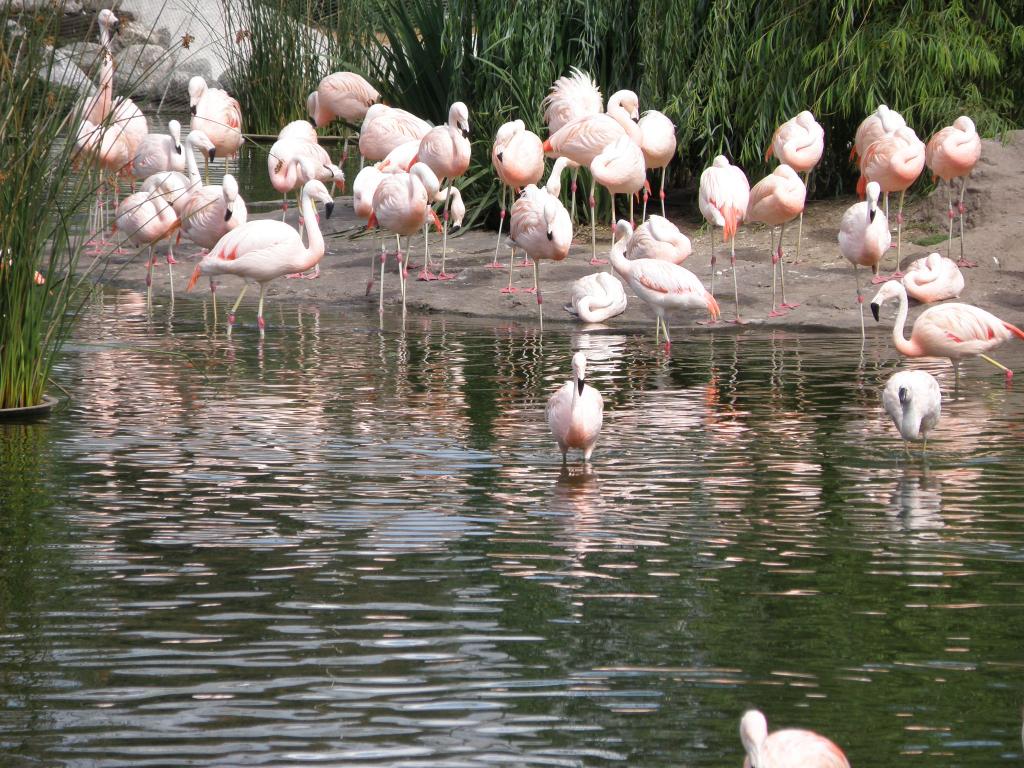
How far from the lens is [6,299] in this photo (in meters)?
6.58

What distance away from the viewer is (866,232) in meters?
10.0

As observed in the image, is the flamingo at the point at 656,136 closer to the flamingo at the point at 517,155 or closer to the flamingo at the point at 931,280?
the flamingo at the point at 517,155

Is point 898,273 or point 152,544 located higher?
point 898,273

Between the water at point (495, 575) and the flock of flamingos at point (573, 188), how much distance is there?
4.72 feet

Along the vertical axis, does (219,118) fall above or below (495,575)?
above

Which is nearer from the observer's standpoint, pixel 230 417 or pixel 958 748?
pixel 958 748

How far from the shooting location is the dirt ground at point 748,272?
1087 cm

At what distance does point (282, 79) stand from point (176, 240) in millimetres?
9468

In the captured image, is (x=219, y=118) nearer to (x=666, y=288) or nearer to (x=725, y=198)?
(x=725, y=198)

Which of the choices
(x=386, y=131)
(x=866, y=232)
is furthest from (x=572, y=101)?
(x=866, y=232)

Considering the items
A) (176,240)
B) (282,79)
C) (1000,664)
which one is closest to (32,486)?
(1000,664)

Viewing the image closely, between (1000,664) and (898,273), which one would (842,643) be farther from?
(898,273)

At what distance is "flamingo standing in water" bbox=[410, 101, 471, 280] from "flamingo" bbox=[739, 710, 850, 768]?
9145 mm

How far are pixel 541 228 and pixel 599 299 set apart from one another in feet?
2.41
